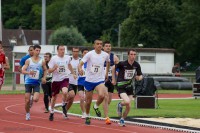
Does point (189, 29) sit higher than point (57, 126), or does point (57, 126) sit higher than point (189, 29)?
point (189, 29)

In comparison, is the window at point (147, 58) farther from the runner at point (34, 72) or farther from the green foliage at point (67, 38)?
the green foliage at point (67, 38)

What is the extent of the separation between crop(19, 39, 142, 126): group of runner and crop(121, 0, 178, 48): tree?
2776 inches

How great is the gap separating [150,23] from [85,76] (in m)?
75.7

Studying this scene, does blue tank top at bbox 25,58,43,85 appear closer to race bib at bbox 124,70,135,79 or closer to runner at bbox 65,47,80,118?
runner at bbox 65,47,80,118

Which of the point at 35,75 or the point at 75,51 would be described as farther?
the point at 75,51

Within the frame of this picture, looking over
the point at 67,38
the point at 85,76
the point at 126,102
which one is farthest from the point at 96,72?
the point at 67,38

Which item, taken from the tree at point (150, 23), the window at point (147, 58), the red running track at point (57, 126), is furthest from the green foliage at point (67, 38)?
the red running track at point (57, 126)

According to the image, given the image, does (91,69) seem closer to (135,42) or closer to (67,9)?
(135,42)

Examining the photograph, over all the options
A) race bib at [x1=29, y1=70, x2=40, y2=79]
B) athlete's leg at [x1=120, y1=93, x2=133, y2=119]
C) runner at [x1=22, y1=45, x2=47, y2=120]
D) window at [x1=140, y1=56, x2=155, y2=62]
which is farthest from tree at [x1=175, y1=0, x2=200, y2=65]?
athlete's leg at [x1=120, y1=93, x2=133, y2=119]

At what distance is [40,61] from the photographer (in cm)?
1925

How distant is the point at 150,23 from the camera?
93.6 metres

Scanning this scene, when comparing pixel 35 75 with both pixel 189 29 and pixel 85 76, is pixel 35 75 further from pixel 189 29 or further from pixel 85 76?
pixel 189 29

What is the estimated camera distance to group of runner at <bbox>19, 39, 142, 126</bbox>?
1761 centimetres

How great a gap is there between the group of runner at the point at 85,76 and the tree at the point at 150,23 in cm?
7051
